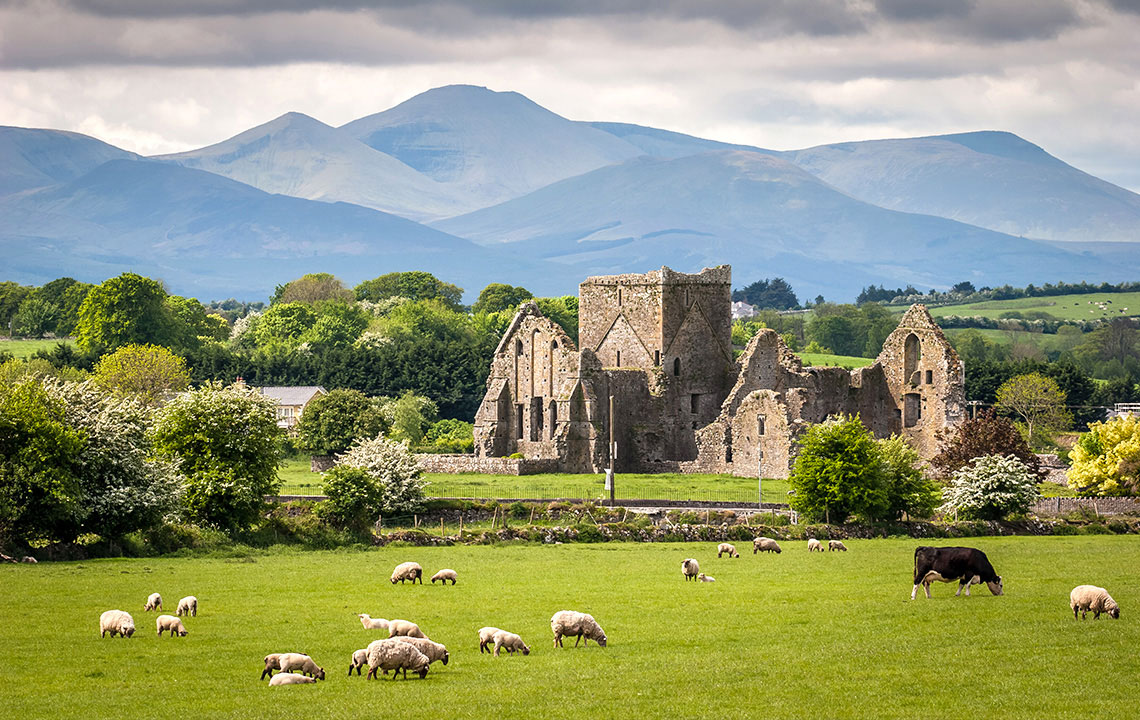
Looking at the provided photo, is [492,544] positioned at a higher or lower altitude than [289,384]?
lower

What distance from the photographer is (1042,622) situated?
3378cm

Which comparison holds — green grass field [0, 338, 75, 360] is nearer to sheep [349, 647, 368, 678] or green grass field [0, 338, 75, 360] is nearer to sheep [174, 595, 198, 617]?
sheep [174, 595, 198, 617]

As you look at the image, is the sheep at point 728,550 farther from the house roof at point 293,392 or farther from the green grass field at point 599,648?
the house roof at point 293,392

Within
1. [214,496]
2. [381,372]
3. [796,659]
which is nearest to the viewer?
[796,659]

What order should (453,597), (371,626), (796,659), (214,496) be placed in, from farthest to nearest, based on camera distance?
(214,496) → (453,597) → (371,626) → (796,659)

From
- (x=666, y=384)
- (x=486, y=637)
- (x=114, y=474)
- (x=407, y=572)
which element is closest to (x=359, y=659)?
(x=486, y=637)

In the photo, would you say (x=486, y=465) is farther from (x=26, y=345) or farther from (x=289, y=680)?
(x=26, y=345)

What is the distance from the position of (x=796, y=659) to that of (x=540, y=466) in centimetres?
5380

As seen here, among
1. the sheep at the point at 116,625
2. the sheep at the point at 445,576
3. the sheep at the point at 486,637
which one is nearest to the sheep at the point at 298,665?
the sheep at the point at 486,637

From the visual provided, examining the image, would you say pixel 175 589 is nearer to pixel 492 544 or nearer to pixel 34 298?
pixel 492 544

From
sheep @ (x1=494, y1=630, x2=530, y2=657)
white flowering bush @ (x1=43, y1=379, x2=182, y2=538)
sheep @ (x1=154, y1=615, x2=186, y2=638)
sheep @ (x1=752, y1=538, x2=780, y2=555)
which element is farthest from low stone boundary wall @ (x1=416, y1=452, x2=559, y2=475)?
sheep @ (x1=494, y1=630, x2=530, y2=657)

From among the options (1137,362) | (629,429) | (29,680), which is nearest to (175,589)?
(29,680)

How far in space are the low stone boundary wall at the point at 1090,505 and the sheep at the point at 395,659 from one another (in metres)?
42.8

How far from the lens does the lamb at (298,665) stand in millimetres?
28484
